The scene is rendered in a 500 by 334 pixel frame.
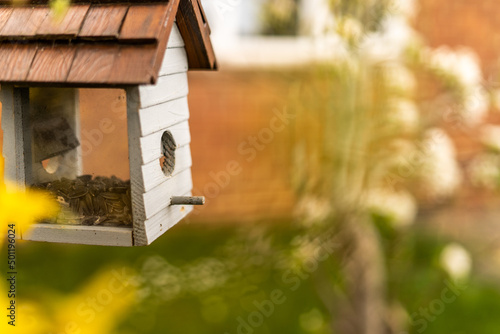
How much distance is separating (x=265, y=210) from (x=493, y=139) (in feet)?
6.02

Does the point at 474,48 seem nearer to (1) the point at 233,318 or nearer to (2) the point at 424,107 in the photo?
(2) the point at 424,107

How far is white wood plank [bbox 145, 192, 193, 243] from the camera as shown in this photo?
1.20m

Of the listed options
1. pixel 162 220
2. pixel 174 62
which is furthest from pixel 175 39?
pixel 162 220

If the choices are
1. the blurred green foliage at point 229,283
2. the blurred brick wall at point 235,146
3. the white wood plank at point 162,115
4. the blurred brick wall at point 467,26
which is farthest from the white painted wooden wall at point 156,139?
the blurred brick wall at point 467,26

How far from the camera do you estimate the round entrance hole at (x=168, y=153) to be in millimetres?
1337

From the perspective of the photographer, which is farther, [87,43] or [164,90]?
[164,90]

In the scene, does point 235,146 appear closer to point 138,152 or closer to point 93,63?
point 138,152

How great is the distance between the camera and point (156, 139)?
4.03 ft

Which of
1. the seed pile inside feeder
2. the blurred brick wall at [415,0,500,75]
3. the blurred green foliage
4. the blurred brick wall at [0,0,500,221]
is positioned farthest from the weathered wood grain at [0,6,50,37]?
the blurred brick wall at [415,0,500,75]

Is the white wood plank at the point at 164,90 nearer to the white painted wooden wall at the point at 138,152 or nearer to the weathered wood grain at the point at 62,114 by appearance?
the white painted wooden wall at the point at 138,152

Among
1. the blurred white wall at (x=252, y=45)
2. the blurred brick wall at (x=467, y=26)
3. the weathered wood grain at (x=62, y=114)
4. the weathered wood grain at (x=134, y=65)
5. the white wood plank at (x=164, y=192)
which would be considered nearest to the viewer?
the weathered wood grain at (x=134, y=65)

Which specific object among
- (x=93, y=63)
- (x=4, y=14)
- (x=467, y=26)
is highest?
(x=467, y=26)

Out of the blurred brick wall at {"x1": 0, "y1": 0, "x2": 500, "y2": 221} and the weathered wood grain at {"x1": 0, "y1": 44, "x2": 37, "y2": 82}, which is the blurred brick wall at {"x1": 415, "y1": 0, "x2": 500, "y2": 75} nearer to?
the blurred brick wall at {"x1": 0, "y1": 0, "x2": 500, "y2": 221}

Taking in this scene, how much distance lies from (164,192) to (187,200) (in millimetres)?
68
